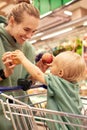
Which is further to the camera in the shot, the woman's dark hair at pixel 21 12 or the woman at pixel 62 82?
the woman's dark hair at pixel 21 12

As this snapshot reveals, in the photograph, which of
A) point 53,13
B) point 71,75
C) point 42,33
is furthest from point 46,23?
point 71,75

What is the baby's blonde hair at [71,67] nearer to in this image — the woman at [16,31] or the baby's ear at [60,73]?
the baby's ear at [60,73]

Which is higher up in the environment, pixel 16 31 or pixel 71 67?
pixel 16 31

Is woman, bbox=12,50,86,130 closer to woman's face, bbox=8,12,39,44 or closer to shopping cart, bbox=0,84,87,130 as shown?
shopping cart, bbox=0,84,87,130

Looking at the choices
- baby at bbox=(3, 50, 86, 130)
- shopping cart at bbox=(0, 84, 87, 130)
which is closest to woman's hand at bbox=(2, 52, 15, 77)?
baby at bbox=(3, 50, 86, 130)

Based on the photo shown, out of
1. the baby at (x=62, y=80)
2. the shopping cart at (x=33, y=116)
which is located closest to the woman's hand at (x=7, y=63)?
the baby at (x=62, y=80)

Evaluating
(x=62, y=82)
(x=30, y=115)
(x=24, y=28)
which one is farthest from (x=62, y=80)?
(x=24, y=28)

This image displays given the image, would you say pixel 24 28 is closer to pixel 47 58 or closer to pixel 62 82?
pixel 47 58

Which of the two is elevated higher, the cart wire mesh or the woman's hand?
the woman's hand

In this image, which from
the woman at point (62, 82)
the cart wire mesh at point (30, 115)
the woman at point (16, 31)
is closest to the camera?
the cart wire mesh at point (30, 115)

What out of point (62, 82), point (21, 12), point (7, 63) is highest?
point (21, 12)

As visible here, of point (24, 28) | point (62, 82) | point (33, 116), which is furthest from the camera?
point (24, 28)

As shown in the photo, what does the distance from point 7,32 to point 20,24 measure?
0.24ft

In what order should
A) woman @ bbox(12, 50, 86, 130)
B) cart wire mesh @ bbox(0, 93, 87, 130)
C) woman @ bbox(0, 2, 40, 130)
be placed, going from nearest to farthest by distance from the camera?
cart wire mesh @ bbox(0, 93, 87, 130)
woman @ bbox(12, 50, 86, 130)
woman @ bbox(0, 2, 40, 130)
